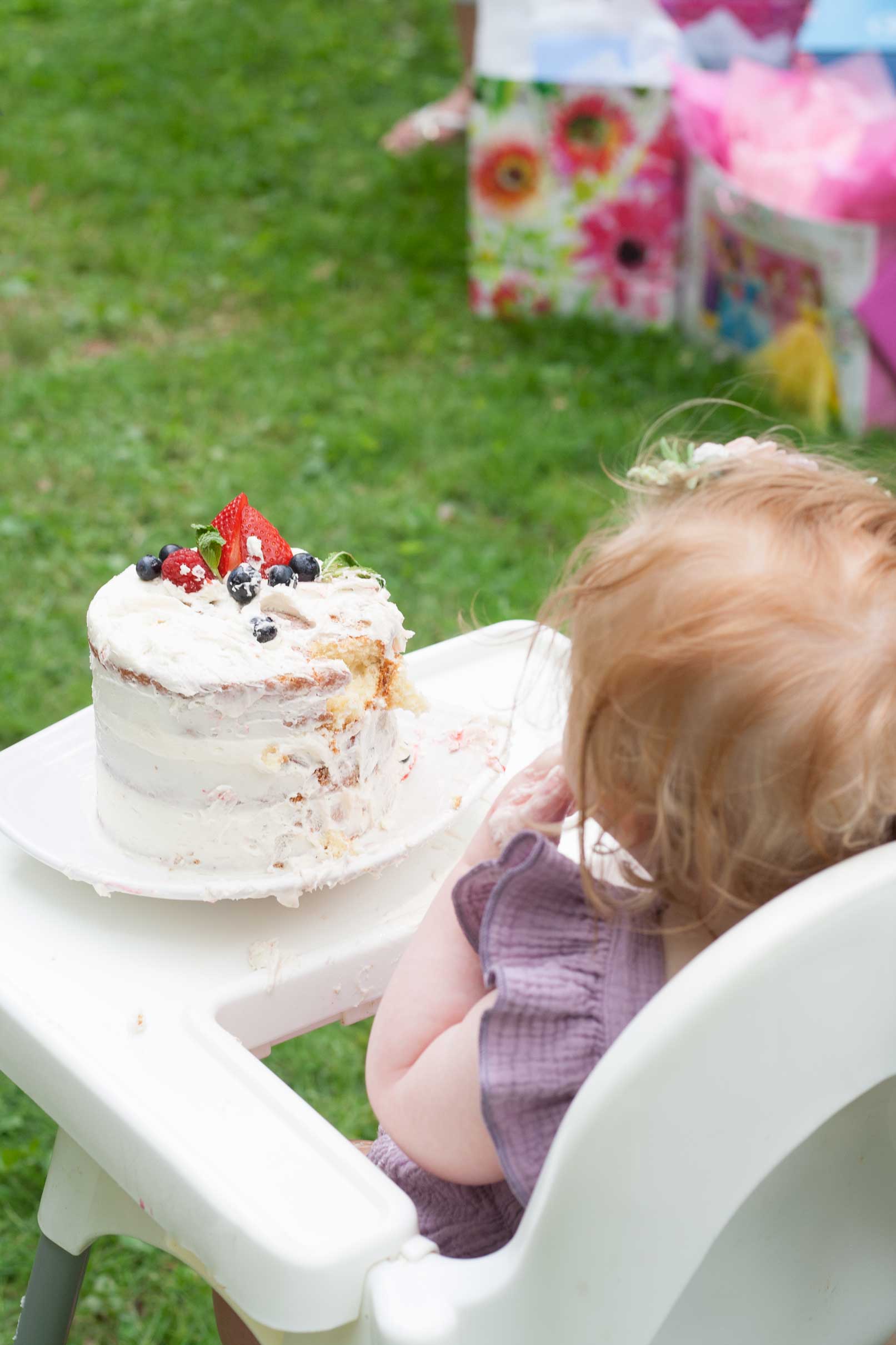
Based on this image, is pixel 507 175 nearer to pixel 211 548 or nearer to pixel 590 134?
pixel 590 134

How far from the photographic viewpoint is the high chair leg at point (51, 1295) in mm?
1038

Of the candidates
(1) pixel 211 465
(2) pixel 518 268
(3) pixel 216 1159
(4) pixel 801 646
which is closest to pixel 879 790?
(4) pixel 801 646

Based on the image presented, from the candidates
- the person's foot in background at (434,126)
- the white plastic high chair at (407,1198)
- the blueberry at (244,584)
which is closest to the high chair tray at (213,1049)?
the white plastic high chair at (407,1198)

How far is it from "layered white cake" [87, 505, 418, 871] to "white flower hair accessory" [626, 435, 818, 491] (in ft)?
0.81

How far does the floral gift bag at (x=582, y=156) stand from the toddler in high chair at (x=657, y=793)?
2.69 metres

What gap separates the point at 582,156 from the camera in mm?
3408

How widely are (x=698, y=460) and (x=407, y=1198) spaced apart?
46 cm

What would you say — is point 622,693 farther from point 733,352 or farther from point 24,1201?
point 733,352

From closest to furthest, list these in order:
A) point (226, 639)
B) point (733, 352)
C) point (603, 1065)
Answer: point (603, 1065) → point (226, 639) → point (733, 352)

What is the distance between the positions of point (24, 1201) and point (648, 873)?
1083 mm

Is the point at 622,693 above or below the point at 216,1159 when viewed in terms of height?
above

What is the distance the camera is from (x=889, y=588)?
719 millimetres

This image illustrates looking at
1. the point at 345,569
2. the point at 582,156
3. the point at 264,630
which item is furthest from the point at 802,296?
the point at 264,630

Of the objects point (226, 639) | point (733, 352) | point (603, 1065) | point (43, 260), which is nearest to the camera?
point (603, 1065)
